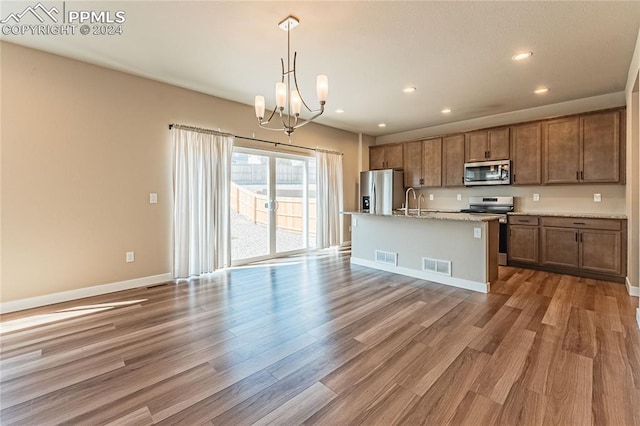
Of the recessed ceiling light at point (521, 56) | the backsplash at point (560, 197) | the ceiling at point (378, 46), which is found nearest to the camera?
the ceiling at point (378, 46)

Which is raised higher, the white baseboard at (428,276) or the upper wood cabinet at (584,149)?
the upper wood cabinet at (584,149)

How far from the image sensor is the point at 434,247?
4188 millimetres

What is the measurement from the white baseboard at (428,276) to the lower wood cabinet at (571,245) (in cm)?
176

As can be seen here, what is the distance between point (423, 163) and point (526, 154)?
6.21 feet

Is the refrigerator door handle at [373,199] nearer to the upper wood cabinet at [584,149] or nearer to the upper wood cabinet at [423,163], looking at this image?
the upper wood cabinet at [423,163]

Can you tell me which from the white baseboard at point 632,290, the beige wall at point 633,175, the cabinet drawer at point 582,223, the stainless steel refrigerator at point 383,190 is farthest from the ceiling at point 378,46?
the white baseboard at point 632,290

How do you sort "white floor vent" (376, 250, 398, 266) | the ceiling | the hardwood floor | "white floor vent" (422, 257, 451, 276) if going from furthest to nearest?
1. "white floor vent" (376, 250, 398, 266)
2. "white floor vent" (422, 257, 451, 276)
3. the ceiling
4. the hardwood floor

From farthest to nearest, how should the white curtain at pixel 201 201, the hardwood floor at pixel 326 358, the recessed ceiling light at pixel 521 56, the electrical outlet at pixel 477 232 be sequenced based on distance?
1. the white curtain at pixel 201 201
2. the electrical outlet at pixel 477 232
3. the recessed ceiling light at pixel 521 56
4. the hardwood floor at pixel 326 358

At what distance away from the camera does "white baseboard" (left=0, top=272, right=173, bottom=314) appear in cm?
313

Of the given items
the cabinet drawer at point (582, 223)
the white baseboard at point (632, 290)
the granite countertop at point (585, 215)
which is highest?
the granite countertop at point (585, 215)

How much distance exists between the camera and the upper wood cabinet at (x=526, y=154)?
16.1ft

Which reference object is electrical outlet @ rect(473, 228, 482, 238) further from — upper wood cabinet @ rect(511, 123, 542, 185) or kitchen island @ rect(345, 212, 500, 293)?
upper wood cabinet @ rect(511, 123, 542, 185)

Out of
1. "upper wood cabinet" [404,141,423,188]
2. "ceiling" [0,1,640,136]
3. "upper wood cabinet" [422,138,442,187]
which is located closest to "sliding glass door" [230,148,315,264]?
"ceiling" [0,1,640,136]

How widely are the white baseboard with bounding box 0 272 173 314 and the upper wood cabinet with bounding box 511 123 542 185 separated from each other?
590cm
